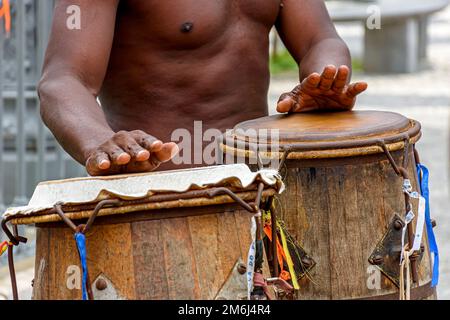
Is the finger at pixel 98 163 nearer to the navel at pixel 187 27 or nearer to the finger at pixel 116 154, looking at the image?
the finger at pixel 116 154

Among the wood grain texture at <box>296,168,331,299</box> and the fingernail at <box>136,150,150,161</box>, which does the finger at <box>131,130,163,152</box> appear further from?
the wood grain texture at <box>296,168,331,299</box>

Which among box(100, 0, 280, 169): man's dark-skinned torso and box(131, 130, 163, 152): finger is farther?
box(100, 0, 280, 169): man's dark-skinned torso

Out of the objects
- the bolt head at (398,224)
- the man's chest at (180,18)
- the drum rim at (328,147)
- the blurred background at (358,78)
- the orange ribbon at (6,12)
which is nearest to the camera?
the drum rim at (328,147)

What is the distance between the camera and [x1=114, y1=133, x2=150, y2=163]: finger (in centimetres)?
217

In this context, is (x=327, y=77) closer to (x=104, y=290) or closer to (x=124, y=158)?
(x=124, y=158)

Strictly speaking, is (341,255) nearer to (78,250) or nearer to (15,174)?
(78,250)

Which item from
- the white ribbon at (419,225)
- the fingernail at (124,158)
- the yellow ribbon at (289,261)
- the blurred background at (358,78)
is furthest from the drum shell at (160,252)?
the white ribbon at (419,225)

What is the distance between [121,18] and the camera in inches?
121

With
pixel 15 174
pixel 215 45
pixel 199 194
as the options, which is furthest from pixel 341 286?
pixel 15 174

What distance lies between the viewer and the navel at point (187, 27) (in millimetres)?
3061

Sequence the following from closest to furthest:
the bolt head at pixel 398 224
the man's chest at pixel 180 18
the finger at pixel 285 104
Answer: the bolt head at pixel 398 224 → the finger at pixel 285 104 → the man's chest at pixel 180 18

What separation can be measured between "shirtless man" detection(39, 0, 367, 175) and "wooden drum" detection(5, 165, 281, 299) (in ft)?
1.95

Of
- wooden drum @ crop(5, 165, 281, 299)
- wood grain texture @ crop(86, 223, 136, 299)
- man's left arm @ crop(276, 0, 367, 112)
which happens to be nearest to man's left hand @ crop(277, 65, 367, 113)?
man's left arm @ crop(276, 0, 367, 112)

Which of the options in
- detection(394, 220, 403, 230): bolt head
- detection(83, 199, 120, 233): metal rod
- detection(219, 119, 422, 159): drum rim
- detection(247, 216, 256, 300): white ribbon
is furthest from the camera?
detection(394, 220, 403, 230): bolt head
